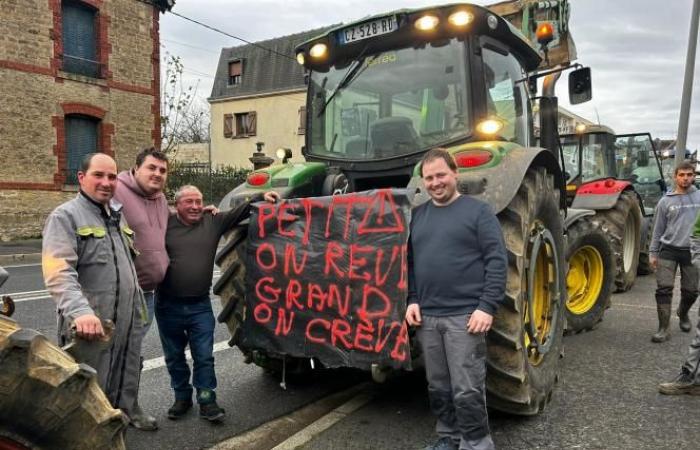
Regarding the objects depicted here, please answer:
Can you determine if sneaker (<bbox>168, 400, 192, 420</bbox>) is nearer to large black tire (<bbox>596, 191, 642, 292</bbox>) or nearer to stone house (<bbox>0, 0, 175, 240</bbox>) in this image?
large black tire (<bbox>596, 191, 642, 292</bbox>)

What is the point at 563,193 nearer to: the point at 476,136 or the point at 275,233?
the point at 476,136

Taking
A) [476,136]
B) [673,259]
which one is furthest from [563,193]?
[673,259]

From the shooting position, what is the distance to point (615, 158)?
9.58 metres

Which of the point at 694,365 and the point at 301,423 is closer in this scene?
the point at 301,423

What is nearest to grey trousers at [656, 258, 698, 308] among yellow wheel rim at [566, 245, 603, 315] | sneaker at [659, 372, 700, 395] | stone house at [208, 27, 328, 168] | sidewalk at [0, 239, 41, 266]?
yellow wheel rim at [566, 245, 603, 315]

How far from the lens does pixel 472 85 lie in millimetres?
3939

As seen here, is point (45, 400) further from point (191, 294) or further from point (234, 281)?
point (234, 281)

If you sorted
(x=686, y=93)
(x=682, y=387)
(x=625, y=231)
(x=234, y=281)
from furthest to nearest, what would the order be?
(x=686, y=93), (x=625, y=231), (x=682, y=387), (x=234, y=281)

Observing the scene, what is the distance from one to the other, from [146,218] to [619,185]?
6658mm

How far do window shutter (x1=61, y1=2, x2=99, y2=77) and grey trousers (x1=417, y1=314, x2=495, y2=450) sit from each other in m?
16.8

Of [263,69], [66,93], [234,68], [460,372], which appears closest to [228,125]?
[234,68]

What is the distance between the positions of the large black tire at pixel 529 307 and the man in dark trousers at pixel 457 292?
322 millimetres

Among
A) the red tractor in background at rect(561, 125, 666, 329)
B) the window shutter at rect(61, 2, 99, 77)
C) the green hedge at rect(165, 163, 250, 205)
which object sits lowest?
the red tractor in background at rect(561, 125, 666, 329)

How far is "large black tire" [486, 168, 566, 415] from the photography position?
10.4 ft
